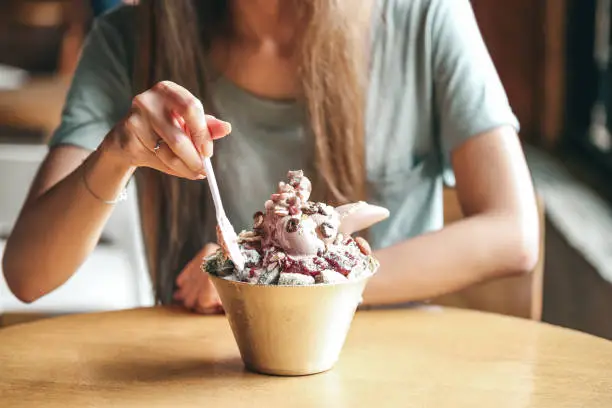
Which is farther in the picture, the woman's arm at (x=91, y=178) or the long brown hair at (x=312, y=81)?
the long brown hair at (x=312, y=81)

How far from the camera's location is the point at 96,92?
141 cm

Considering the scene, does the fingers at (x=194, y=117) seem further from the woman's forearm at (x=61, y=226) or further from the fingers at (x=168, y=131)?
the woman's forearm at (x=61, y=226)

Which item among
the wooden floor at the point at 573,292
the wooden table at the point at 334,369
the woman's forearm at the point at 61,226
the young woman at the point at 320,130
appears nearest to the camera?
the wooden table at the point at 334,369

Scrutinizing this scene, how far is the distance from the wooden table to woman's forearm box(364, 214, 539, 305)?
5cm

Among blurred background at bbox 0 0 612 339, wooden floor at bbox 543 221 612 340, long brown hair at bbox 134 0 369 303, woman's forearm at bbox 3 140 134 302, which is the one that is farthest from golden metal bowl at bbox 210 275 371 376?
wooden floor at bbox 543 221 612 340

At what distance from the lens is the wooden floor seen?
6.02 feet

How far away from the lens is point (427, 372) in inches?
35.9

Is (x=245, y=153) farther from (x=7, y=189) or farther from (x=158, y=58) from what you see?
(x=7, y=189)

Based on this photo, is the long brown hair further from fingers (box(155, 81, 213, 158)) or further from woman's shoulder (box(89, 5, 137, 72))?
fingers (box(155, 81, 213, 158))

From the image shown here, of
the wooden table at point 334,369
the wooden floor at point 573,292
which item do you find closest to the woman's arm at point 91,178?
the wooden table at point 334,369

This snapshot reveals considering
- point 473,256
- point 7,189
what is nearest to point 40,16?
point 7,189

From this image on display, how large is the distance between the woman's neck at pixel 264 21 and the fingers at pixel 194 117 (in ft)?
1.76

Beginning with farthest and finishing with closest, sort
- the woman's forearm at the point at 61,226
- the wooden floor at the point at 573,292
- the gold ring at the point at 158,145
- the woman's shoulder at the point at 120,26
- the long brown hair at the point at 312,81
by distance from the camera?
the wooden floor at the point at 573,292, the woman's shoulder at the point at 120,26, the long brown hair at the point at 312,81, the woman's forearm at the point at 61,226, the gold ring at the point at 158,145

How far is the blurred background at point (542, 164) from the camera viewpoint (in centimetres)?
192
